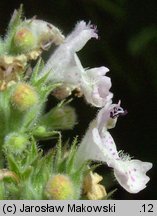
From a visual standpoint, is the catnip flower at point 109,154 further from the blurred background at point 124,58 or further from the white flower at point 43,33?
the blurred background at point 124,58

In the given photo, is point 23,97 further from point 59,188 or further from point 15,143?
point 59,188

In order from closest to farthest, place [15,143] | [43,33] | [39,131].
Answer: [15,143] → [39,131] → [43,33]

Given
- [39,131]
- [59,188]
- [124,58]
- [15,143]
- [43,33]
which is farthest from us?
[124,58]

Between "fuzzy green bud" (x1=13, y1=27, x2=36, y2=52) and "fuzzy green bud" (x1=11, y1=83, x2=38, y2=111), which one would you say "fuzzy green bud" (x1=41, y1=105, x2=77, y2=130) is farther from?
"fuzzy green bud" (x1=13, y1=27, x2=36, y2=52)

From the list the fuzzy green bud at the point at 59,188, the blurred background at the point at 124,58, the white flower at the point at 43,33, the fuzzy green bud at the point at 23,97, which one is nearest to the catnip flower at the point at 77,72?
the white flower at the point at 43,33

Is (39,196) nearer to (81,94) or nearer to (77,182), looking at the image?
(77,182)

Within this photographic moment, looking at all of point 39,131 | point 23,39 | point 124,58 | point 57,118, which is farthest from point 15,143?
point 124,58

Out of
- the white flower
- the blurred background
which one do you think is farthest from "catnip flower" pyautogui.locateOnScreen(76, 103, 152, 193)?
the blurred background
